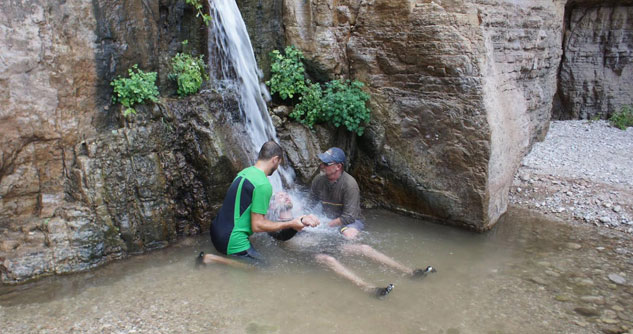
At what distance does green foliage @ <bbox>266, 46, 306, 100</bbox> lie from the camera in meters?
6.79

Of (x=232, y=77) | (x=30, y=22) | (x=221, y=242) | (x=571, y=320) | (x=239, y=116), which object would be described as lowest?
(x=571, y=320)

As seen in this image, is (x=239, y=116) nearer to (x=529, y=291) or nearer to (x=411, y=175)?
(x=411, y=175)

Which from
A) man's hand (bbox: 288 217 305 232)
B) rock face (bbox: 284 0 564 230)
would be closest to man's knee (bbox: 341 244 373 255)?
man's hand (bbox: 288 217 305 232)

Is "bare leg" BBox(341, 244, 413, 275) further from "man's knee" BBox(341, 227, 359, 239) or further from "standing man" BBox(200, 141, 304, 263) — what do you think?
"standing man" BBox(200, 141, 304, 263)

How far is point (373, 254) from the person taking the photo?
16.5 feet

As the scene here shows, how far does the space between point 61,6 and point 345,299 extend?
14.0 feet

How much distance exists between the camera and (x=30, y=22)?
4.72 meters

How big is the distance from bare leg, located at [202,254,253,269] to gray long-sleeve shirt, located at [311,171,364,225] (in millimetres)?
1270

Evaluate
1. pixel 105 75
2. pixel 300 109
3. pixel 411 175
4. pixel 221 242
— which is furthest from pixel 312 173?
pixel 105 75

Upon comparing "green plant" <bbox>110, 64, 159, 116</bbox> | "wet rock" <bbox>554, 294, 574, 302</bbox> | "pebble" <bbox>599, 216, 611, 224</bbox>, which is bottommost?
"wet rock" <bbox>554, 294, 574, 302</bbox>

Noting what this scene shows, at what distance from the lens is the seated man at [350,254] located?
449 centimetres

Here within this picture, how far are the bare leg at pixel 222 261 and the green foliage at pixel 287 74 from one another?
9.33 feet

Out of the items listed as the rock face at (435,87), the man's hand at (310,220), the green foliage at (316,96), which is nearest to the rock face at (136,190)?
the green foliage at (316,96)

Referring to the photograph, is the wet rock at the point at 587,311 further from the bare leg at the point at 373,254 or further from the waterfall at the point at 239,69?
the waterfall at the point at 239,69
